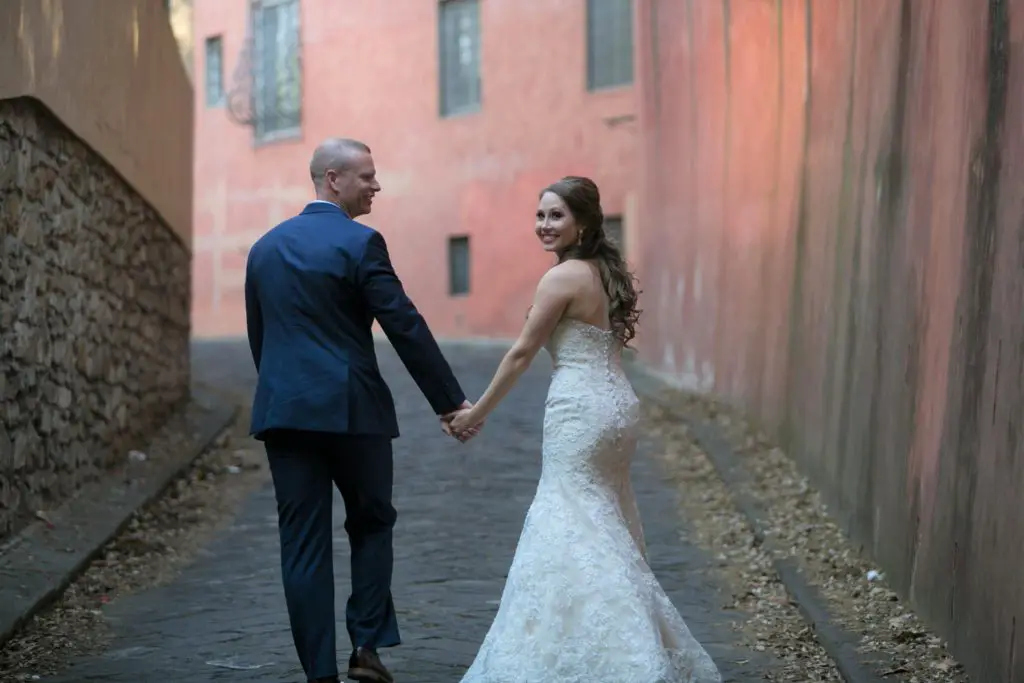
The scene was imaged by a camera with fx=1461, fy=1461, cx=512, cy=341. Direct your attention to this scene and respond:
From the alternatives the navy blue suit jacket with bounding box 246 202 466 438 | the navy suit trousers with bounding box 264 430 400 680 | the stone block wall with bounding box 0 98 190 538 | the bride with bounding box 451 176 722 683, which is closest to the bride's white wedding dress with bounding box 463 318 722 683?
the bride with bounding box 451 176 722 683

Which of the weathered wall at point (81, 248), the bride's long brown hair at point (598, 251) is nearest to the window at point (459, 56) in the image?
the weathered wall at point (81, 248)

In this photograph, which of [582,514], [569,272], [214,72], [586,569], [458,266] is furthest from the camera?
[214,72]

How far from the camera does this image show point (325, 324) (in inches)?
185

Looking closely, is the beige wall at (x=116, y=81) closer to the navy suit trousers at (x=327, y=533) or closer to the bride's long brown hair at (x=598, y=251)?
the navy suit trousers at (x=327, y=533)

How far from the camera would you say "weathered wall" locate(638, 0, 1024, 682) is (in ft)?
15.5

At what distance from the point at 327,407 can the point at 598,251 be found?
3.41 ft

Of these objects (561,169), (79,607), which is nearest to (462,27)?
(561,169)

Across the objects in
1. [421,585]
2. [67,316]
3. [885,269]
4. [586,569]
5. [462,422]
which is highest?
[885,269]

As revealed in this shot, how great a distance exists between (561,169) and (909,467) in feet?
44.0

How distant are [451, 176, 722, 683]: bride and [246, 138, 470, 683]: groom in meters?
0.36

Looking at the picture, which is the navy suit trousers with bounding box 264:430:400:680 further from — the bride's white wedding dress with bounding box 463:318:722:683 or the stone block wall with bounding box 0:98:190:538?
the stone block wall with bounding box 0:98:190:538

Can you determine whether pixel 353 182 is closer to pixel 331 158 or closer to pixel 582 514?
pixel 331 158

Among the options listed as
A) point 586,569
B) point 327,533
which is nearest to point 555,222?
point 586,569

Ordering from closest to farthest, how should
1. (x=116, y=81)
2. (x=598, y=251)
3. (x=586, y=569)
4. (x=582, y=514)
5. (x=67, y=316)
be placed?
(x=586, y=569) < (x=582, y=514) < (x=598, y=251) < (x=67, y=316) < (x=116, y=81)
